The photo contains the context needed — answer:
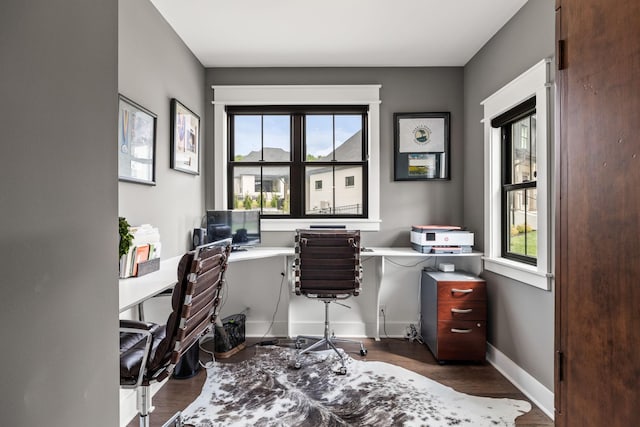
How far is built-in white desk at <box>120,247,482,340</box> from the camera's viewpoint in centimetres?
153

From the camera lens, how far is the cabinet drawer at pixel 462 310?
2.83 meters

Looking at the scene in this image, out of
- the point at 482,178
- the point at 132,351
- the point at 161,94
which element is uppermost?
the point at 161,94

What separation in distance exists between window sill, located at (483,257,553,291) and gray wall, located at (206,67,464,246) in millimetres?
742

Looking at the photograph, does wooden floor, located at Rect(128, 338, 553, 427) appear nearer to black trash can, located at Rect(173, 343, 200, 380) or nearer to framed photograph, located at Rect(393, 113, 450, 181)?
black trash can, located at Rect(173, 343, 200, 380)

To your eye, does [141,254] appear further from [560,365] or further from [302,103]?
[302,103]

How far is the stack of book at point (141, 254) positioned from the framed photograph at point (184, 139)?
0.84 meters

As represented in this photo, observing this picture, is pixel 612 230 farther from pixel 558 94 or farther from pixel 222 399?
pixel 222 399

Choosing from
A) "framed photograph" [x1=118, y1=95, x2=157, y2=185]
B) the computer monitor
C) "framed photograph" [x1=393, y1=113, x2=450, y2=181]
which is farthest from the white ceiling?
the computer monitor

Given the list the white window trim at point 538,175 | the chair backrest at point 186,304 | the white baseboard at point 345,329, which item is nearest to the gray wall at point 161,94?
the chair backrest at point 186,304

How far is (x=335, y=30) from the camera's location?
109 inches

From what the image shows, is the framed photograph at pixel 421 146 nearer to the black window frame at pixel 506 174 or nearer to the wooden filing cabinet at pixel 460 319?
the black window frame at pixel 506 174

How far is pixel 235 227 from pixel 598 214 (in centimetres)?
281

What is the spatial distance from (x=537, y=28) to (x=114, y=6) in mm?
2467

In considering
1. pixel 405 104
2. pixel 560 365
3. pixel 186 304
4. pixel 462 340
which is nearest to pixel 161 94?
pixel 186 304
